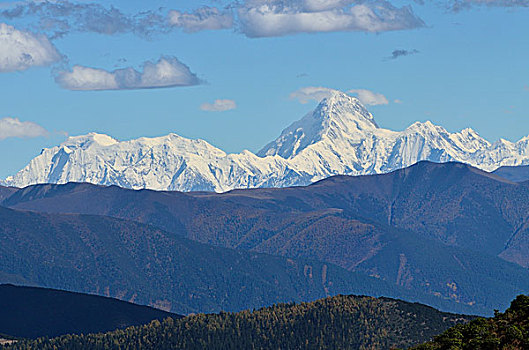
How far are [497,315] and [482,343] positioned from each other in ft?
88.0

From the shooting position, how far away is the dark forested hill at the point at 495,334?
14700cm

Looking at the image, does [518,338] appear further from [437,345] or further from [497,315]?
[497,315]

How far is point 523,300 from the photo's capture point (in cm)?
17275

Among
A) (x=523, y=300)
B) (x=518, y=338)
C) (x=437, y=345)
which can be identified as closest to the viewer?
(x=518, y=338)

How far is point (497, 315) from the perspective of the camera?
572ft

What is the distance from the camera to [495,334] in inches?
5950

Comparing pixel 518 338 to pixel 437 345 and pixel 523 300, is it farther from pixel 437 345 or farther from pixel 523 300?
pixel 523 300

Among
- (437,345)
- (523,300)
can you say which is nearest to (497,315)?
(523,300)

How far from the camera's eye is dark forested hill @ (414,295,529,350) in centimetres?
14700

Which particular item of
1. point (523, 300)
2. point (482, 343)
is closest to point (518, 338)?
point (482, 343)

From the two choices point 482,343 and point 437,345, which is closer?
point 482,343

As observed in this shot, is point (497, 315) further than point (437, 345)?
Yes

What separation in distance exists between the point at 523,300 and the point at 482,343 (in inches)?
1058

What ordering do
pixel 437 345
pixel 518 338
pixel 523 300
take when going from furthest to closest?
pixel 523 300, pixel 437 345, pixel 518 338
